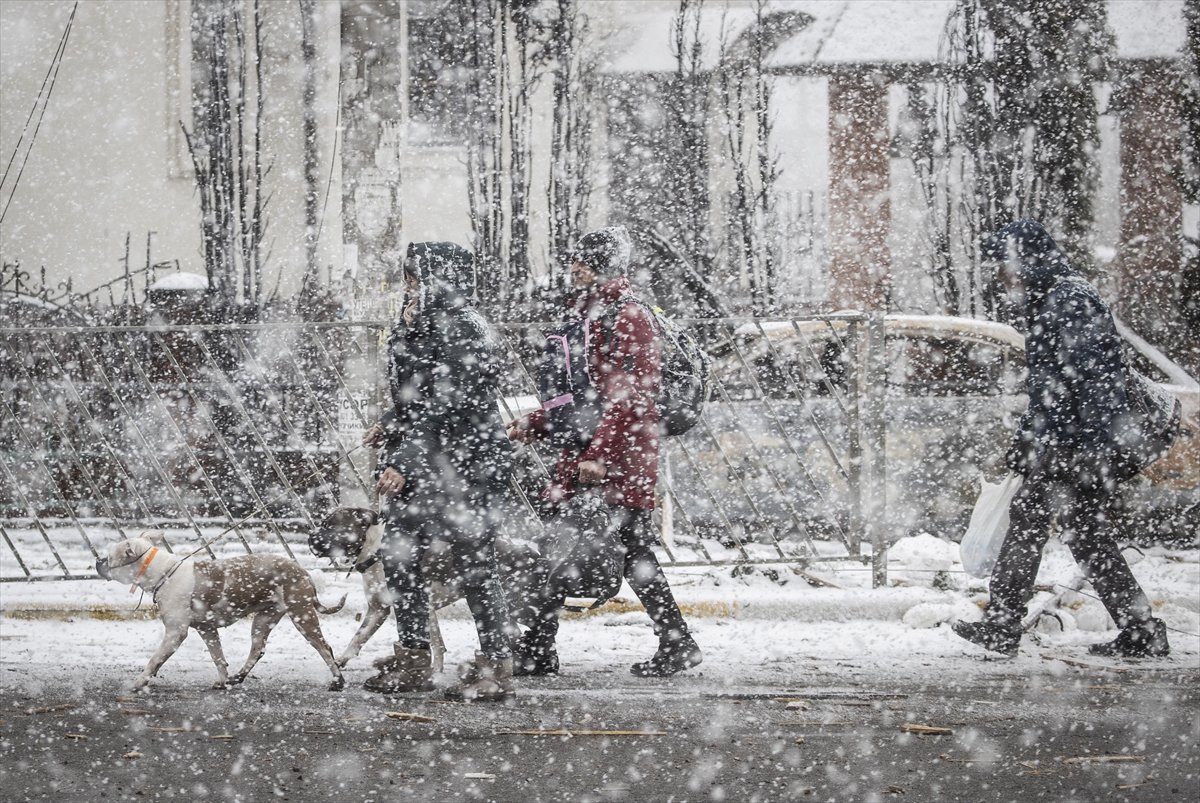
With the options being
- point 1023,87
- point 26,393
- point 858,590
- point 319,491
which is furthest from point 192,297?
point 1023,87

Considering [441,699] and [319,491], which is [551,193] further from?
[441,699]

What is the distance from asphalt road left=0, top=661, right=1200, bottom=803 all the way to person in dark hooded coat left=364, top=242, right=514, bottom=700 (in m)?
0.25

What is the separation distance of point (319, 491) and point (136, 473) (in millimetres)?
1592

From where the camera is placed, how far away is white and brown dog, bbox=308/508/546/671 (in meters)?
4.31

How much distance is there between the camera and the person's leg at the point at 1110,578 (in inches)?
193

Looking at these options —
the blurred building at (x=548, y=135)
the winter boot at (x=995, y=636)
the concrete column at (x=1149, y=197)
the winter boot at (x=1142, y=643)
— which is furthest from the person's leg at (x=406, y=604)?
the concrete column at (x=1149, y=197)

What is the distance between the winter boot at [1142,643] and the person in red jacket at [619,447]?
1.88 meters

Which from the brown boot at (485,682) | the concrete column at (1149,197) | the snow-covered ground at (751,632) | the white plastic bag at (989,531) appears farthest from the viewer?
the concrete column at (1149,197)

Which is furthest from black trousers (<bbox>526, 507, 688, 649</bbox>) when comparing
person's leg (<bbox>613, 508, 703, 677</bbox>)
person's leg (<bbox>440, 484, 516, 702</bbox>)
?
person's leg (<bbox>440, 484, 516, 702</bbox>)

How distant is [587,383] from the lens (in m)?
4.52

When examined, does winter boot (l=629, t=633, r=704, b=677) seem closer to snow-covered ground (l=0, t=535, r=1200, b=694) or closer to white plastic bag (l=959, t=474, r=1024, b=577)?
snow-covered ground (l=0, t=535, r=1200, b=694)

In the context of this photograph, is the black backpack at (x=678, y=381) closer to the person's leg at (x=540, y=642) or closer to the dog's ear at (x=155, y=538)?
the person's leg at (x=540, y=642)

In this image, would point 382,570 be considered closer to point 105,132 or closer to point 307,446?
point 307,446

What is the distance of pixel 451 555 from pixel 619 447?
2.51 ft
